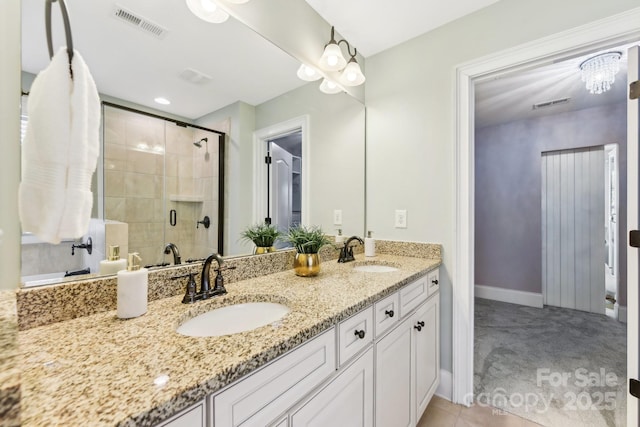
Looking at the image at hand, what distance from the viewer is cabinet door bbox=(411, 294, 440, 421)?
142 cm

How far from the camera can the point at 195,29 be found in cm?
113

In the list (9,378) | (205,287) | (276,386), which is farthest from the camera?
(205,287)

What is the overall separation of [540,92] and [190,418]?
3570 mm

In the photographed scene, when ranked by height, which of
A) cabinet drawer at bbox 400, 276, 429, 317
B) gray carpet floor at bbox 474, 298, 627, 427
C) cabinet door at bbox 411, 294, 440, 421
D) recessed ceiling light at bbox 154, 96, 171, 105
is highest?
recessed ceiling light at bbox 154, 96, 171, 105

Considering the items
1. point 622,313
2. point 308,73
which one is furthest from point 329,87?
point 622,313

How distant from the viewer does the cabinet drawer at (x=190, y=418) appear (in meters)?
0.48

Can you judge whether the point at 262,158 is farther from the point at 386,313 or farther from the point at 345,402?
the point at 345,402

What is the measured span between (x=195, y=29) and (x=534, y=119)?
3865mm

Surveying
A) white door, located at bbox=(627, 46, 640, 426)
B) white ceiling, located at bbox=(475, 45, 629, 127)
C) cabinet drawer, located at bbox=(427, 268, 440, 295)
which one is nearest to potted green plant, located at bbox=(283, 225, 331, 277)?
cabinet drawer, located at bbox=(427, 268, 440, 295)

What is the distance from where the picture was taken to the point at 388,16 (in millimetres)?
1739

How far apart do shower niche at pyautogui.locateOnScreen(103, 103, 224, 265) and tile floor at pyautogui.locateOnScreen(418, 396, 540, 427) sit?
1531 millimetres

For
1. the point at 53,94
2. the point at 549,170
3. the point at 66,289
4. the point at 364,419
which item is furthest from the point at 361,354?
the point at 549,170

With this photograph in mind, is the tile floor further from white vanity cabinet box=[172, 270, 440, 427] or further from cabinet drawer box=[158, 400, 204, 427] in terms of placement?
cabinet drawer box=[158, 400, 204, 427]

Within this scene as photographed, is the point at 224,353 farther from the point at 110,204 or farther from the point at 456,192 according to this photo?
the point at 456,192
